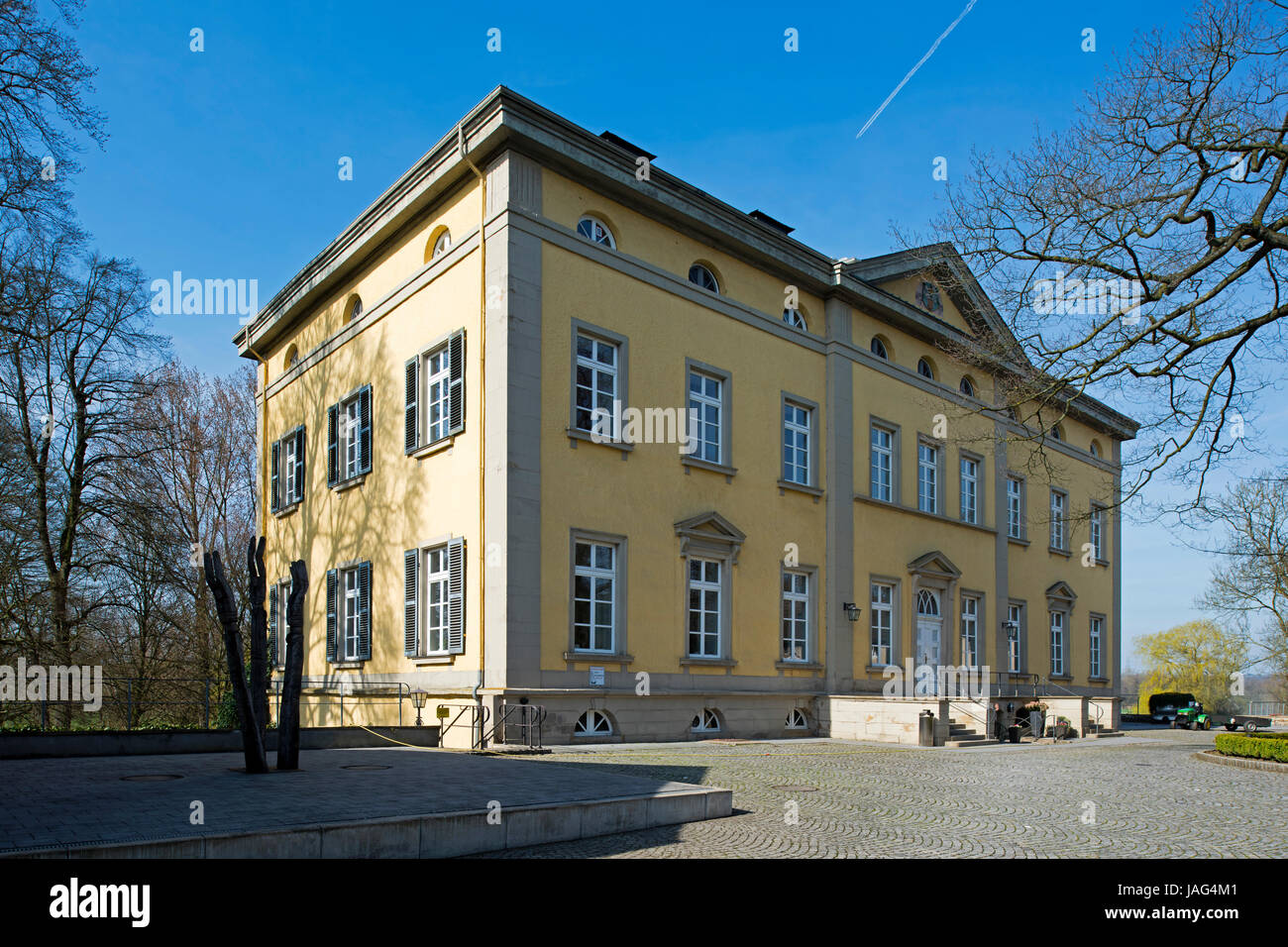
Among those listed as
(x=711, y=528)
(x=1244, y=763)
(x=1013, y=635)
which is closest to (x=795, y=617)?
(x=711, y=528)

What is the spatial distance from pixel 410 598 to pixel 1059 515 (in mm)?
23291

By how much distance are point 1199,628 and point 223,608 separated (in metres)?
76.4

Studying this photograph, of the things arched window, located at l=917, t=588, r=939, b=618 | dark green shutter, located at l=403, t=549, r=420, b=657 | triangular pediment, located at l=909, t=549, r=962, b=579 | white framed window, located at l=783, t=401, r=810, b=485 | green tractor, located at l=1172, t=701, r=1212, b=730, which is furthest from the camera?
green tractor, located at l=1172, t=701, r=1212, b=730

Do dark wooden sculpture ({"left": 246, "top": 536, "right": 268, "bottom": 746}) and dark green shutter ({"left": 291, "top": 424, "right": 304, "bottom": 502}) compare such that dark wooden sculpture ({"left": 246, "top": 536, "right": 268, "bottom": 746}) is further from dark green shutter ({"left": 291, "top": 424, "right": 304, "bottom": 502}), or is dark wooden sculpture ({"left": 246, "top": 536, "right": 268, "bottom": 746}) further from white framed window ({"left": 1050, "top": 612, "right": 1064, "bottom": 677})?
white framed window ({"left": 1050, "top": 612, "right": 1064, "bottom": 677})

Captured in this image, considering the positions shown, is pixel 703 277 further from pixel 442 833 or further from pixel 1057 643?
pixel 1057 643

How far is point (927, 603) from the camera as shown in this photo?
27.5m

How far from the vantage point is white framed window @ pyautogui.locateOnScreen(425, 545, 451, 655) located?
61.6 feet

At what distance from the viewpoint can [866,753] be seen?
18.1 metres

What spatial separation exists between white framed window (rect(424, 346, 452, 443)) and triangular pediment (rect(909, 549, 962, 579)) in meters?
13.1

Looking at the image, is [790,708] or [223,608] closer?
[223,608]

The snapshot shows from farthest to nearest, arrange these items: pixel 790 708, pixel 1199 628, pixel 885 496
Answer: pixel 1199 628
pixel 885 496
pixel 790 708

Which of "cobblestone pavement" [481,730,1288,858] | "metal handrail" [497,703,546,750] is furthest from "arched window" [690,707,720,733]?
"metal handrail" [497,703,546,750]
